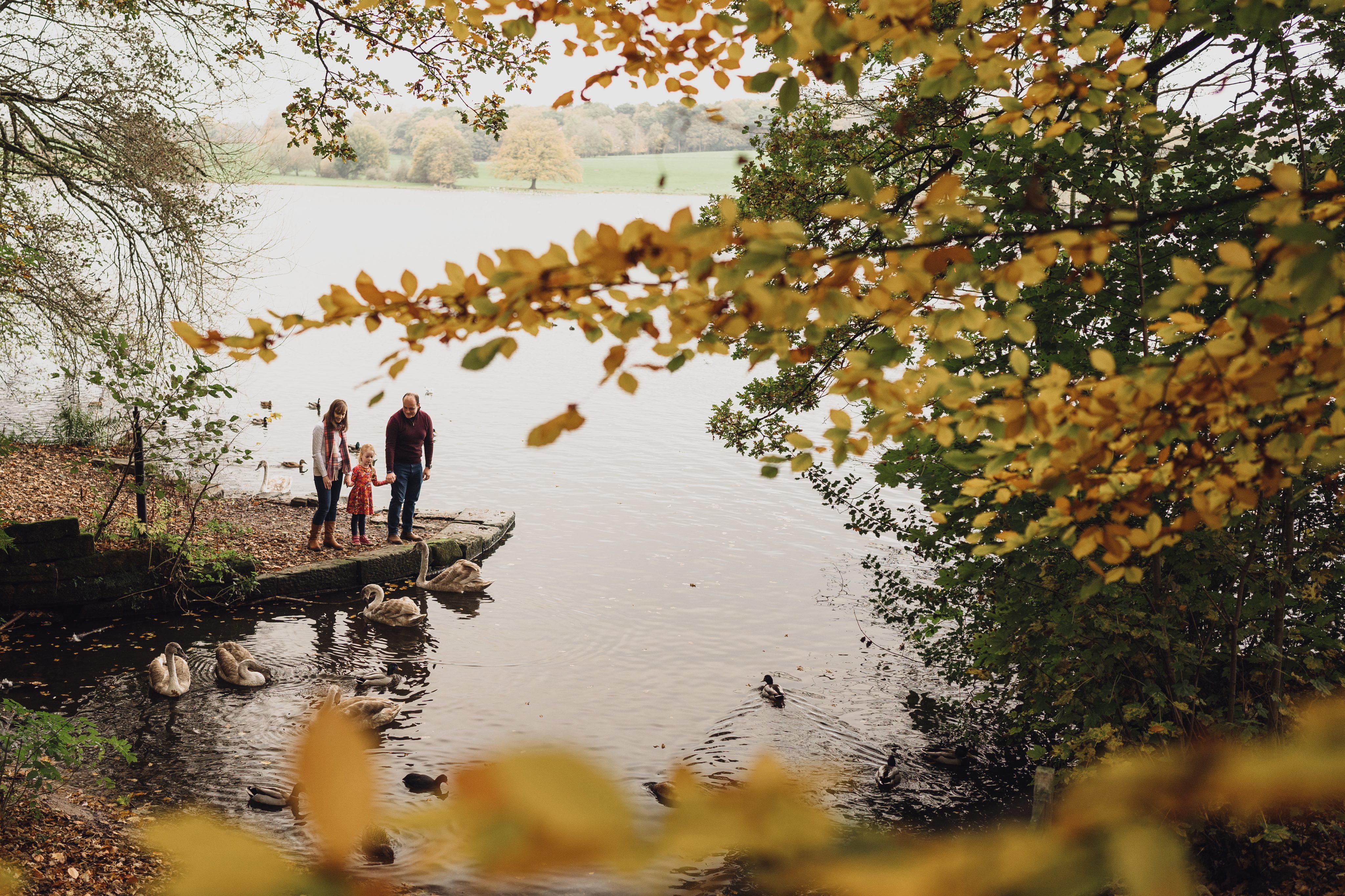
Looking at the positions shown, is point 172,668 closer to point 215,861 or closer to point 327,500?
point 327,500

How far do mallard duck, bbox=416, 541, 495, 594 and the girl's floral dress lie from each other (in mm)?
1182

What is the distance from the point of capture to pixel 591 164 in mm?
46125

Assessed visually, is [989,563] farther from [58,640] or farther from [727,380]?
[727,380]

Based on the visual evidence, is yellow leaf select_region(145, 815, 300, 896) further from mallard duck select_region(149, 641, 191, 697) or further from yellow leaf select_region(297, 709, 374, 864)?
mallard duck select_region(149, 641, 191, 697)

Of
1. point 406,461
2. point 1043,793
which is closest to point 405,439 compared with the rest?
point 406,461

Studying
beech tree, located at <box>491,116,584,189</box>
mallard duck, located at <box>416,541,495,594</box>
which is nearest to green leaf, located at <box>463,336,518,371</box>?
mallard duck, located at <box>416,541,495,594</box>

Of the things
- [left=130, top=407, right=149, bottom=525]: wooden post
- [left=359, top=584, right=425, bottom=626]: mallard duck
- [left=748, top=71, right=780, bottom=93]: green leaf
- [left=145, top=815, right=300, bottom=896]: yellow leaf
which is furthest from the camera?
[left=359, top=584, right=425, bottom=626]: mallard duck

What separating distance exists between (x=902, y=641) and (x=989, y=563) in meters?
5.89

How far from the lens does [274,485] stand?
14.9 meters

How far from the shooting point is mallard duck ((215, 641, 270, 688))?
8.65 metres

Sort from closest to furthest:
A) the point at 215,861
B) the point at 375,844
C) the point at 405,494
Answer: the point at 215,861 < the point at 375,844 < the point at 405,494

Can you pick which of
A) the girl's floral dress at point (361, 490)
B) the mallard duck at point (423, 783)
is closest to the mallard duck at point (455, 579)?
the girl's floral dress at point (361, 490)

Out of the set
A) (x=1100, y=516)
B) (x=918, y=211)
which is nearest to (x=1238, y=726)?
(x=1100, y=516)

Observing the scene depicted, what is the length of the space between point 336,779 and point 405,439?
41.6ft
